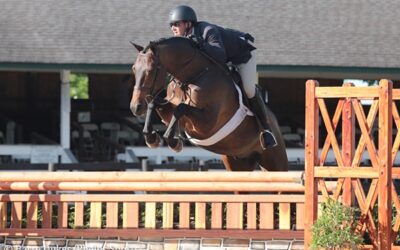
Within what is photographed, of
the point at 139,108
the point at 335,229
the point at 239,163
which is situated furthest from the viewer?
the point at 239,163

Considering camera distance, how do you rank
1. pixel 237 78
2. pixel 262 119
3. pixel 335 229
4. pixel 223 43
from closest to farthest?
1. pixel 335 229
2. pixel 223 43
3. pixel 237 78
4. pixel 262 119

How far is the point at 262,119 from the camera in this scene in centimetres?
912

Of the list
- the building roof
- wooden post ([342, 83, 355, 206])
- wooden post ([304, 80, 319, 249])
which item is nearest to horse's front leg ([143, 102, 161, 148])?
wooden post ([304, 80, 319, 249])

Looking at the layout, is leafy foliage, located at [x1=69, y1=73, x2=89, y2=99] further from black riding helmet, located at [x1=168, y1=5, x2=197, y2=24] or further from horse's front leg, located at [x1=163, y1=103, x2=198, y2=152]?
horse's front leg, located at [x1=163, y1=103, x2=198, y2=152]

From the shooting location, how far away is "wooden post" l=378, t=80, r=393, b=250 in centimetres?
679

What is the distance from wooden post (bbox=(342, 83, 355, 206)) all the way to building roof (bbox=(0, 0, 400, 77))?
27.4 feet

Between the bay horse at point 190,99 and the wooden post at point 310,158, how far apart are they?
1.42 m

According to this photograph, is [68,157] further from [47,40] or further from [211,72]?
[211,72]

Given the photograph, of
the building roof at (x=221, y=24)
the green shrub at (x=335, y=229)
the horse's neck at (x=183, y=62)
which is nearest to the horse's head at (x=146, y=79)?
the horse's neck at (x=183, y=62)

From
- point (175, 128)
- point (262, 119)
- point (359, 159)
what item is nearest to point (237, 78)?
point (262, 119)

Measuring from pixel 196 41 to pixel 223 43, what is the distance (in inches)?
15.9

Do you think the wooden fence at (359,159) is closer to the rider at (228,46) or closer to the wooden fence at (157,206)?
the wooden fence at (157,206)

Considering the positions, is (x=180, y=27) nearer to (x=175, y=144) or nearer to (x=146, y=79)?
(x=146, y=79)

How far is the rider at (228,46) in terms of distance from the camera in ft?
27.7
